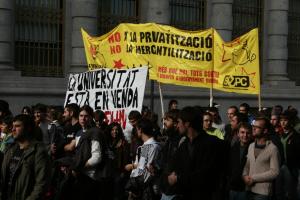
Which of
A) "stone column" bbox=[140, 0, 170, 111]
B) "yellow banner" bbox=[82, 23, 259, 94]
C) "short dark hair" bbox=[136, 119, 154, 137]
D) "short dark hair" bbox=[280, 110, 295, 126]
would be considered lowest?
"short dark hair" bbox=[136, 119, 154, 137]

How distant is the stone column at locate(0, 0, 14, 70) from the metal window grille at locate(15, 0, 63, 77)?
0.58 m

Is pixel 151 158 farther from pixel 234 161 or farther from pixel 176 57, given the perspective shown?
pixel 176 57

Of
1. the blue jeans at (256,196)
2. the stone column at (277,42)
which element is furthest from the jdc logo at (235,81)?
the stone column at (277,42)

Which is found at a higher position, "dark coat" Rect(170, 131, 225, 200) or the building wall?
the building wall

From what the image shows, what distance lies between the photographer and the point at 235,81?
1412cm

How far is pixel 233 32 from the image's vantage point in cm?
2233

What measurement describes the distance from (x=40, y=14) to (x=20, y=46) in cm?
102

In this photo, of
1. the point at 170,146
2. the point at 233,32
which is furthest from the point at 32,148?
the point at 233,32

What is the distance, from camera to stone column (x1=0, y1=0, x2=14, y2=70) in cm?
1736

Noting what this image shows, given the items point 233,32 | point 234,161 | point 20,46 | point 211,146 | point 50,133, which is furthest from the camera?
point 233,32

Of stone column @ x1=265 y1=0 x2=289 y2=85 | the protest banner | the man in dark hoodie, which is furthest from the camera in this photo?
stone column @ x1=265 y1=0 x2=289 y2=85

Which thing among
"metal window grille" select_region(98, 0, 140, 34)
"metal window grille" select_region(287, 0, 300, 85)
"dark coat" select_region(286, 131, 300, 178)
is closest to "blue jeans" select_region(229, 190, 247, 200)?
"dark coat" select_region(286, 131, 300, 178)

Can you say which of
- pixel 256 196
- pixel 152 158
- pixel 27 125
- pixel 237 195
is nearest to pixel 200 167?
pixel 27 125

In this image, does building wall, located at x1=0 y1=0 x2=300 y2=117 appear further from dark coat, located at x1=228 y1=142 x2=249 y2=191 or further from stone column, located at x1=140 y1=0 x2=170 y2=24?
dark coat, located at x1=228 y1=142 x2=249 y2=191
